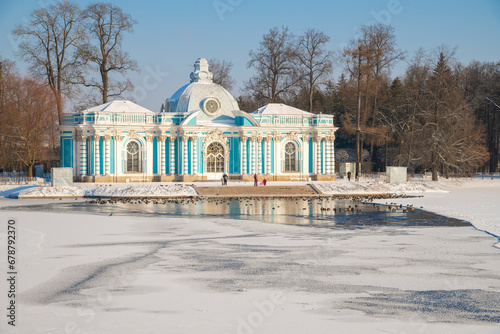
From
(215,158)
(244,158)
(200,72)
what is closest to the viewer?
(215,158)

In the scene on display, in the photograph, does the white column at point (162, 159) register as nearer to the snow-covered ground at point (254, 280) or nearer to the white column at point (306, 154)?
the white column at point (306, 154)

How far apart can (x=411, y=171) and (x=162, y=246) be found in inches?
1893

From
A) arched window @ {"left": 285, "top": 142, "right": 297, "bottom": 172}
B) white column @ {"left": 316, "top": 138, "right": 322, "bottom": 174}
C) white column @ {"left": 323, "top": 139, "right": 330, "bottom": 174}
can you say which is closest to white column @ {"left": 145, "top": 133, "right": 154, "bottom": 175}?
arched window @ {"left": 285, "top": 142, "right": 297, "bottom": 172}

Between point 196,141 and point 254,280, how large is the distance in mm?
31383

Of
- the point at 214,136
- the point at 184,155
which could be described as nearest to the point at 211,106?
the point at 214,136

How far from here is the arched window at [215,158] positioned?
137 ft

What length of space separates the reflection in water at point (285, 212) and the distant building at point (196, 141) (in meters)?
12.0

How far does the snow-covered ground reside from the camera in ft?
25.3

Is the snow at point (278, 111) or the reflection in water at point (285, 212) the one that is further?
the snow at point (278, 111)

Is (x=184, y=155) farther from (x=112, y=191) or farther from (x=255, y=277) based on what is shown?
(x=255, y=277)

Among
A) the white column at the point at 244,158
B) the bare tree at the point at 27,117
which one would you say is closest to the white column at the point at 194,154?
the white column at the point at 244,158

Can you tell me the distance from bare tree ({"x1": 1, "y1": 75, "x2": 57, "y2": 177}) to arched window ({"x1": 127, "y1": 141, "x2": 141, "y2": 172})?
21.8 feet

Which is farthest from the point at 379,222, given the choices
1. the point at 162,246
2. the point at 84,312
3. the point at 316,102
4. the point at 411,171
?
the point at 316,102

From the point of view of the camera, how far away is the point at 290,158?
142 feet
